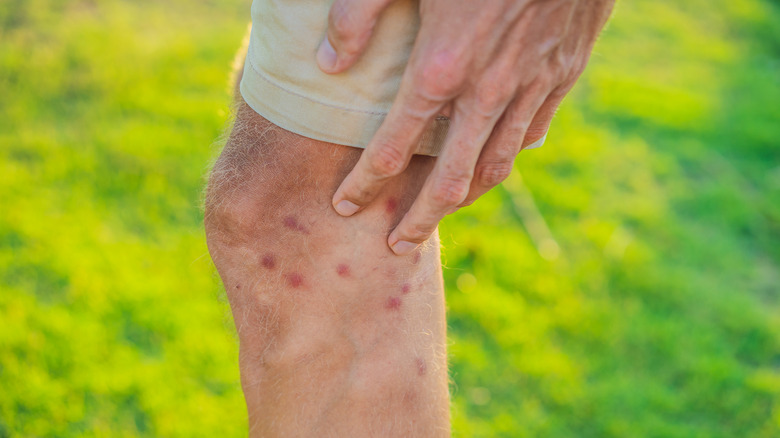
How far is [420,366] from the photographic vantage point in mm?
1043

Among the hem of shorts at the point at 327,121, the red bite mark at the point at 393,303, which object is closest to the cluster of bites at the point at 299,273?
the red bite mark at the point at 393,303

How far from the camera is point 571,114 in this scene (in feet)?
12.2

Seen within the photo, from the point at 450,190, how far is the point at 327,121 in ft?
0.64

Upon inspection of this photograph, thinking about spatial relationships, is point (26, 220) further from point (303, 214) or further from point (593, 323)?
point (593, 323)

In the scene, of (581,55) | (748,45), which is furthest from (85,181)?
(748,45)

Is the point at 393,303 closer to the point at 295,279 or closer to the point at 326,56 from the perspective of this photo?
the point at 295,279

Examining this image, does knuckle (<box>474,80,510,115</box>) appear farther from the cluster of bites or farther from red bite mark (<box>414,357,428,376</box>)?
red bite mark (<box>414,357,428,376</box>)

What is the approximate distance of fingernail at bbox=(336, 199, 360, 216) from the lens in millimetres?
978

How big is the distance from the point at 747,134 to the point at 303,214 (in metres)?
3.44

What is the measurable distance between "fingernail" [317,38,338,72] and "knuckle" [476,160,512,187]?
258mm

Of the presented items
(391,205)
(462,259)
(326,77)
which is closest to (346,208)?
(391,205)

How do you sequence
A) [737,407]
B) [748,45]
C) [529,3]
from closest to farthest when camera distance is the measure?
[529,3] → [737,407] → [748,45]

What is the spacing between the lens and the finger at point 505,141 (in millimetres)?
934

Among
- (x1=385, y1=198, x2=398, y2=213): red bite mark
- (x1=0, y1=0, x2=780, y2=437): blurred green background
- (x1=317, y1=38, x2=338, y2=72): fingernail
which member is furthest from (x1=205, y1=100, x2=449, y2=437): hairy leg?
(x1=0, y1=0, x2=780, y2=437): blurred green background
